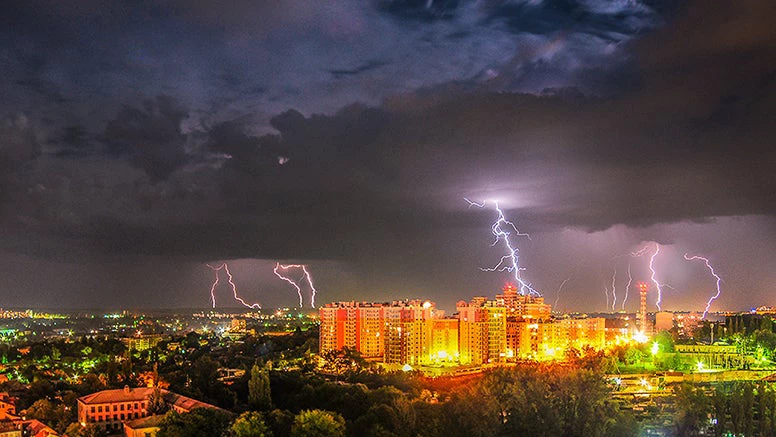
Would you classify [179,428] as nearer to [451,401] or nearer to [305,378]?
[451,401]

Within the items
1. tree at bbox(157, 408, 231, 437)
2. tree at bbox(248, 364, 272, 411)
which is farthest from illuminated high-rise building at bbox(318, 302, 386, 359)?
tree at bbox(157, 408, 231, 437)

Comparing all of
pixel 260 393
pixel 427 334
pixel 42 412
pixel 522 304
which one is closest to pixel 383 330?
pixel 427 334

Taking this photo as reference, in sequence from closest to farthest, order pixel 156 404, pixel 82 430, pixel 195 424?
pixel 195 424 → pixel 82 430 → pixel 156 404

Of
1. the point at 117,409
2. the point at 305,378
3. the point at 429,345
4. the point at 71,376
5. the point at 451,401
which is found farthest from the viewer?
the point at 429,345

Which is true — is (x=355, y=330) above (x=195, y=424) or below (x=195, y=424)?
above

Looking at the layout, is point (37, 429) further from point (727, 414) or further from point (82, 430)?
point (727, 414)

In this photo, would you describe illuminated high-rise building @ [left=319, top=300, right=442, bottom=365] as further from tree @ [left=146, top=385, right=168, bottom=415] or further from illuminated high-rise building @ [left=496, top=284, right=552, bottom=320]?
tree @ [left=146, top=385, right=168, bottom=415]

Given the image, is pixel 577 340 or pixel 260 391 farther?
pixel 577 340

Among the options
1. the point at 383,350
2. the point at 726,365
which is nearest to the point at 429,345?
the point at 383,350
